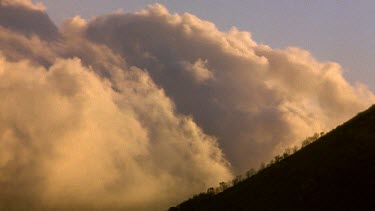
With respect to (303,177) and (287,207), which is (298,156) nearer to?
(303,177)

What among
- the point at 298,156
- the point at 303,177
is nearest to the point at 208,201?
the point at 298,156

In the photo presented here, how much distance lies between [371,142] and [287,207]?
1032 cm

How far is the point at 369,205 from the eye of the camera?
130 ft

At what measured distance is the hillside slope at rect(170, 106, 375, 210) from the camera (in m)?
43.2

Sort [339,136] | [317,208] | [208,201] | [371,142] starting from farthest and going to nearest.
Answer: [208,201]
[339,136]
[371,142]
[317,208]

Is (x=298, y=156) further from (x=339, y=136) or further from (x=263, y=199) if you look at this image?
(x=263, y=199)

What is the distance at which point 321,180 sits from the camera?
4775 cm

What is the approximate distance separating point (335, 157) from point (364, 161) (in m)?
4.59

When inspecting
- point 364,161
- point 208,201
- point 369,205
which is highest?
point 208,201

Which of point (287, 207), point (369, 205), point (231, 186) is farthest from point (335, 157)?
point (231, 186)

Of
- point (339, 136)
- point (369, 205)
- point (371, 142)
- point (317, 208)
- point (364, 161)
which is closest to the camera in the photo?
point (369, 205)

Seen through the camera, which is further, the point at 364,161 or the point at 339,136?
the point at 339,136

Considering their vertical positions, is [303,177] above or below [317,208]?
above

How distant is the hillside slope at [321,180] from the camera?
4325 cm
